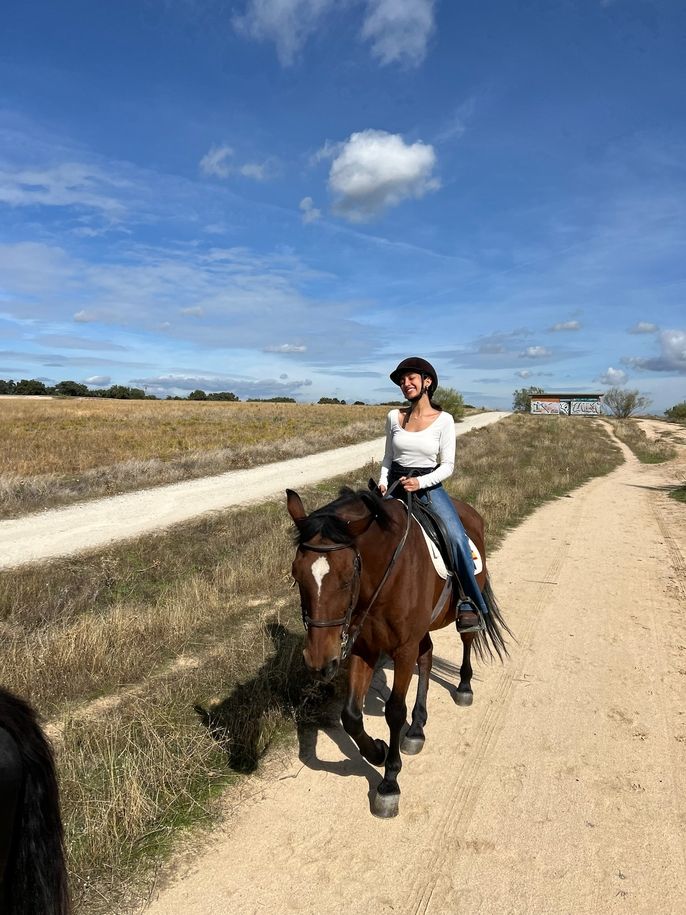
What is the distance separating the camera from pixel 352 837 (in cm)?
315

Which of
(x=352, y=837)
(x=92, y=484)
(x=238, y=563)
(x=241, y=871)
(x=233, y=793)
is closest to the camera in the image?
(x=241, y=871)

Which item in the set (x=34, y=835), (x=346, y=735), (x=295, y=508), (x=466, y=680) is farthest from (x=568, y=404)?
(x=34, y=835)

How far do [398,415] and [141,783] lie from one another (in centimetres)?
316

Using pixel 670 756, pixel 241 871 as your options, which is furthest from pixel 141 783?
pixel 670 756

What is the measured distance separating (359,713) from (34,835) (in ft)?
7.03

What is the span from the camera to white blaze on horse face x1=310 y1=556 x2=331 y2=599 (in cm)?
278

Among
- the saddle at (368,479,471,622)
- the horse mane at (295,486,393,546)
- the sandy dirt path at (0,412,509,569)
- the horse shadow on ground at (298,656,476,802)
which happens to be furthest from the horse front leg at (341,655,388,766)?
the sandy dirt path at (0,412,509,569)

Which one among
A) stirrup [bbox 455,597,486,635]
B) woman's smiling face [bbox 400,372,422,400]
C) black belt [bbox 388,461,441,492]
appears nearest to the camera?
woman's smiling face [bbox 400,372,422,400]

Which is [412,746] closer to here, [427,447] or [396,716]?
[396,716]

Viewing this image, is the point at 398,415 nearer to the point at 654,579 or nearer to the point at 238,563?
the point at 238,563

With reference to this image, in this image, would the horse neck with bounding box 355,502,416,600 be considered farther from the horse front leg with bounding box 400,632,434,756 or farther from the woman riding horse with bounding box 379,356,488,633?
the horse front leg with bounding box 400,632,434,756

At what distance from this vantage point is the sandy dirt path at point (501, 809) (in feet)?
8.98

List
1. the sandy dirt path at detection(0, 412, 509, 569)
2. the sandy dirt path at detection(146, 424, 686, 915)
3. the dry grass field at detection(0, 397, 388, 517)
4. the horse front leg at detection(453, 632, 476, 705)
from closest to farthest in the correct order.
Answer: the sandy dirt path at detection(146, 424, 686, 915) < the horse front leg at detection(453, 632, 476, 705) < the sandy dirt path at detection(0, 412, 509, 569) < the dry grass field at detection(0, 397, 388, 517)

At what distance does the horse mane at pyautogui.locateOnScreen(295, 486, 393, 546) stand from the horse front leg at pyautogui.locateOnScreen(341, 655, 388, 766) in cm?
102
